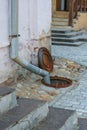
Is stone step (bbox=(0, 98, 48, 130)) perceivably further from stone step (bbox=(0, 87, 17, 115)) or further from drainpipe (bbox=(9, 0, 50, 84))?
drainpipe (bbox=(9, 0, 50, 84))

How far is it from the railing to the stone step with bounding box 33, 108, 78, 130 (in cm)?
925

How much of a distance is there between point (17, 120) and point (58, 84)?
293 centimetres

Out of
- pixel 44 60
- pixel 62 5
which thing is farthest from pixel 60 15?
pixel 44 60

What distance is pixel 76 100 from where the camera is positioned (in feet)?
18.3

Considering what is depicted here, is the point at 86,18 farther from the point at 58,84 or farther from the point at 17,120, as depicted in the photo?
the point at 17,120

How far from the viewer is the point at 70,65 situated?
7.99 meters

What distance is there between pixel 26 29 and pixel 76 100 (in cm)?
195

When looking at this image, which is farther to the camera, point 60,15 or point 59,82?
point 60,15

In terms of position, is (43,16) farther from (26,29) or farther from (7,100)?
(7,100)

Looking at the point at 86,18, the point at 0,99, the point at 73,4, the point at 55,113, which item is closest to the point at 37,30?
the point at 55,113

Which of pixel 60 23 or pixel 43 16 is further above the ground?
pixel 43 16

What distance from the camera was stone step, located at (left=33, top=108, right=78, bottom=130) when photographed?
387 cm

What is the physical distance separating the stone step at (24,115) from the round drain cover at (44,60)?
2.67 m

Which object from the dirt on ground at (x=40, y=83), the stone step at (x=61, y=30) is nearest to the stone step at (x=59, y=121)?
the dirt on ground at (x=40, y=83)
